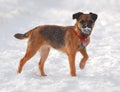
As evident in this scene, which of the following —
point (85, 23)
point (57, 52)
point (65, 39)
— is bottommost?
point (57, 52)

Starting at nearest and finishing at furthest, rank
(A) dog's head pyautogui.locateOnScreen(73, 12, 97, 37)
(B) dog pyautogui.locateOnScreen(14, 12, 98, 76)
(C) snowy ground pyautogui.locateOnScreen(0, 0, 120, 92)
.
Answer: (C) snowy ground pyautogui.locateOnScreen(0, 0, 120, 92) < (A) dog's head pyautogui.locateOnScreen(73, 12, 97, 37) < (B) dog pyautogui.locateOnScreen(14, 12, 98, 76)

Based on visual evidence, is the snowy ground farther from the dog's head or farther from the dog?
the dog's head

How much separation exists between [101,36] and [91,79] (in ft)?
17.6

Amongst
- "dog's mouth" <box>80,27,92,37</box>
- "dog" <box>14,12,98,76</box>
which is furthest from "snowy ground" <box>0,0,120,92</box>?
"dog's mouth" <box>80,27,92,37</box>

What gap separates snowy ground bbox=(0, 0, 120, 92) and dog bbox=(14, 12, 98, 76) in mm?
334

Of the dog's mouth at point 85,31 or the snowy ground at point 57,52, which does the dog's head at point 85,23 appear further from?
the snowy ground at point 57,52

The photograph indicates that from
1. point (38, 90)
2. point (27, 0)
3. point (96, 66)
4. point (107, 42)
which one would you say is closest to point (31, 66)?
point (96, 66)

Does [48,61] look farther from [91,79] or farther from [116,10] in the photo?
[116,10]

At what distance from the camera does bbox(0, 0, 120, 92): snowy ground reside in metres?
7.68

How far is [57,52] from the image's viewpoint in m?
11.2

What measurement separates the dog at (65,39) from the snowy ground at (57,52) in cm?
33

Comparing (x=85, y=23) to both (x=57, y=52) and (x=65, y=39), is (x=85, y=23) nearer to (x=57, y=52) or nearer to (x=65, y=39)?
(x=65, y=39)

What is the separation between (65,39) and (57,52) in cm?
228

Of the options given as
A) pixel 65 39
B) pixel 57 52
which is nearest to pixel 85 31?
pixel 65 39
